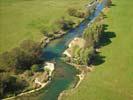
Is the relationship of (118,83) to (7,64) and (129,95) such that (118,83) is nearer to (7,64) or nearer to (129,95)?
(129,95)

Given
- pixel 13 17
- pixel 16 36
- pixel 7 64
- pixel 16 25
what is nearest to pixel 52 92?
pixel 7 64

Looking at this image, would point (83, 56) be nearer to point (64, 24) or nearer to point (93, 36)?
point (93, 36)

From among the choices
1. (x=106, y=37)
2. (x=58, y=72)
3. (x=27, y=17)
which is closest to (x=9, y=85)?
(x=58, y=72)

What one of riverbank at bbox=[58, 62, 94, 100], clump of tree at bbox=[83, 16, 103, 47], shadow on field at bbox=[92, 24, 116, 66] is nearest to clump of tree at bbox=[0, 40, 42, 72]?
riverbank at bbox=[58, 62, 94, 100]

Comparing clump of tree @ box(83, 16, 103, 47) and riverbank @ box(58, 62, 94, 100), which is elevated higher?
clump of tree @ box(83, 16, 103, 47)

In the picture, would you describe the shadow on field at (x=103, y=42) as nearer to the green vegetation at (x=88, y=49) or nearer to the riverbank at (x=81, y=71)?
the green vegetation at (x=88, y=49)

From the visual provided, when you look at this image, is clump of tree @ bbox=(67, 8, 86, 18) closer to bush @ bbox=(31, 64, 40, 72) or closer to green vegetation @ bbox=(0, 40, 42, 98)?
green vegetation @ bbox=(0, 40, 42, 98)
